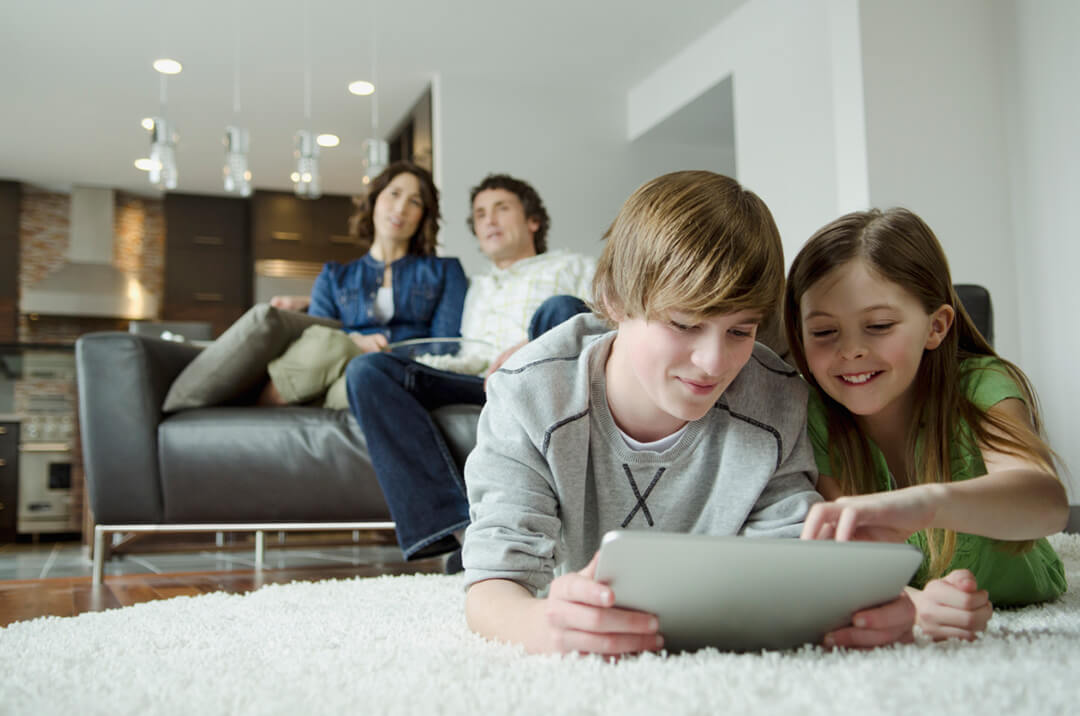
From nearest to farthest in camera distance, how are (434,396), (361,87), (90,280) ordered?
(434,396)
(361,87)
(90,280)

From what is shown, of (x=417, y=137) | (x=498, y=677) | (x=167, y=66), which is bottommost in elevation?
(x=498, y=677)

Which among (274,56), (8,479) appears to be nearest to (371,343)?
(274,56)

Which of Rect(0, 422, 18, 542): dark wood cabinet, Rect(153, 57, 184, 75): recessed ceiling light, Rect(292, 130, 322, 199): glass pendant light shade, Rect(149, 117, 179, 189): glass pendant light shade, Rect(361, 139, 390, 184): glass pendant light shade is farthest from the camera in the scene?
Rect(0, 422, 18, 542): dark wood cabinet

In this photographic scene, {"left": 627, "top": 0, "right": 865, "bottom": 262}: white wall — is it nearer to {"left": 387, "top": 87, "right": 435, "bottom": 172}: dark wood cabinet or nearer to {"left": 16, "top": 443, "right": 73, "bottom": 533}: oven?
{"left": 387, "top": 87, "right": 435, "bottom": 172}: dark wood cabinet

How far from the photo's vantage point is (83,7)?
15.6ft

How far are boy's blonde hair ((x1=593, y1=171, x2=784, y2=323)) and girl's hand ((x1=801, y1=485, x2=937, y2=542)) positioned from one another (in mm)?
225

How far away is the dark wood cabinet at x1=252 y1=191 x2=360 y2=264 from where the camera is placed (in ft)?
25.6

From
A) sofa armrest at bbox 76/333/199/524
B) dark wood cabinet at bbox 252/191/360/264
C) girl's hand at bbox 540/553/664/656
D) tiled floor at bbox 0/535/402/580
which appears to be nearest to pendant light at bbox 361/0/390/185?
tiled floor at bbox 0/535/402/580

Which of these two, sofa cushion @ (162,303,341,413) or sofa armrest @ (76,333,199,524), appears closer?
sofa armrest @ (76,333,199,524)

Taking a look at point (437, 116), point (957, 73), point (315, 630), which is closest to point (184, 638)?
point (315, 630)

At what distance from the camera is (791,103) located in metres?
4.51

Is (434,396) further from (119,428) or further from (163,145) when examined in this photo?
(163,145)

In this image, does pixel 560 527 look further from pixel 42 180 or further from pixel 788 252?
pixel 42 180

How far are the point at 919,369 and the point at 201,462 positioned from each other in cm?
183
